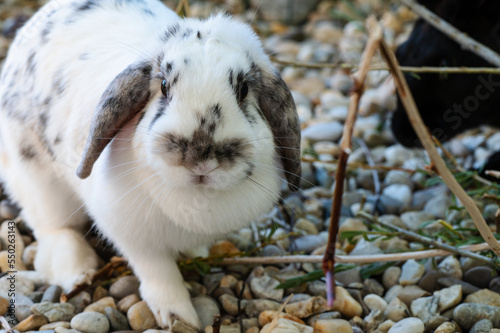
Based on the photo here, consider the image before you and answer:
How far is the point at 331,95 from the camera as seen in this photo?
15.0 ft

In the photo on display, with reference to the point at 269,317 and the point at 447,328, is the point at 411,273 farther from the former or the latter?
the point at 269,317

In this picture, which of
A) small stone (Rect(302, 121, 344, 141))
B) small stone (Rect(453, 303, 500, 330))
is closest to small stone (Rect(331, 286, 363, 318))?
small stone (Rect(453, 303, 500, 330))

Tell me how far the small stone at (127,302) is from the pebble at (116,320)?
0.22 ft

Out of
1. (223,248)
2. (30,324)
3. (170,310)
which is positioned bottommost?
(30,324)

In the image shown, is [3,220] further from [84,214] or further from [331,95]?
[331,95]

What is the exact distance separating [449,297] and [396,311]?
239 millimetres

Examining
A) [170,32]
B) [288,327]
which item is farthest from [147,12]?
[288,327]

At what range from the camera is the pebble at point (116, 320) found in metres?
2.38

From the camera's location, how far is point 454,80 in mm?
3627

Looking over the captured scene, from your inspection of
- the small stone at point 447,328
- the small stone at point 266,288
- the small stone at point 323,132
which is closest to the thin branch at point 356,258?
the small stone at point 266,288

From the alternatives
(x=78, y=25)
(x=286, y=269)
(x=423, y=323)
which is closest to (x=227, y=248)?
Result: (x=286, y=269)

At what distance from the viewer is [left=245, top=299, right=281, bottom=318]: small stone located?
2.47 metres

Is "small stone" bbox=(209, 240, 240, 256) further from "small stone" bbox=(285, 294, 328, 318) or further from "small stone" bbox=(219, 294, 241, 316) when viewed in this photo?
"small stone" bbox=(285, 294, 328, 318)

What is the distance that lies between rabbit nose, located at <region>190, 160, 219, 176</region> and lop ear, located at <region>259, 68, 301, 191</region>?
0.42 meters
